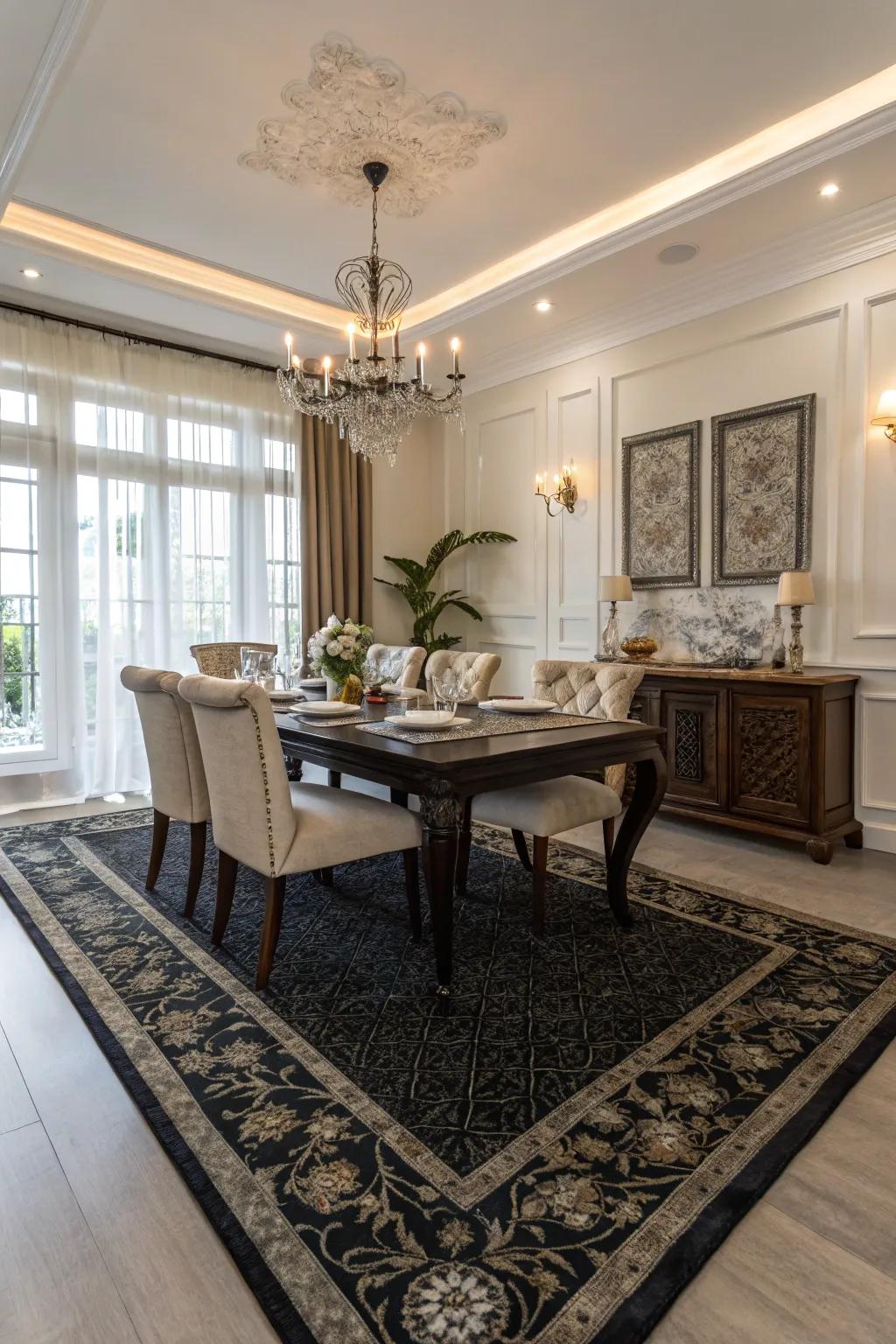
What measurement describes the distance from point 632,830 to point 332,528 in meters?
3.68

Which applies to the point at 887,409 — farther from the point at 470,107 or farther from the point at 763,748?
the point at 470,107

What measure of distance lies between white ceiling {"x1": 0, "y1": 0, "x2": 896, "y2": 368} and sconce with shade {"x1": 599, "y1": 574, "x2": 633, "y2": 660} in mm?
1638

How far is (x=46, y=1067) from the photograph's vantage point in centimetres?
185

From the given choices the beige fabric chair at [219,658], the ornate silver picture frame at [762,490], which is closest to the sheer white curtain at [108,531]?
the beige fabric chair at [219,658]

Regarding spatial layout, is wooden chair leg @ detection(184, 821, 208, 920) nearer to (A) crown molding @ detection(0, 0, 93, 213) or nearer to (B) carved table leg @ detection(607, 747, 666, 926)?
(B) carved table leg @ detection(607, 747, 666, 926)

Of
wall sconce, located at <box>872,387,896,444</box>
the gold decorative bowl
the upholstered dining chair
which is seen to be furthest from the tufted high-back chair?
wall sconce, located at <box>872,387,896,444</box>

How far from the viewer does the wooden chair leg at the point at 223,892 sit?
2.43 metres

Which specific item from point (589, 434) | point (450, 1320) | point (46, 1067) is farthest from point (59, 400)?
point (450, 1320)

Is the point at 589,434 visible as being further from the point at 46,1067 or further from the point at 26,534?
the point at 46,1067

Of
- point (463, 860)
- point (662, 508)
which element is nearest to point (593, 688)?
point (463, 860)

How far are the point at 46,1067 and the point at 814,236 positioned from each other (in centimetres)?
452

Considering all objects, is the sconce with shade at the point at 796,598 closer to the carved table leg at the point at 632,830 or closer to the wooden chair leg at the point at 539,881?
the carved table leg at the point at 632,830

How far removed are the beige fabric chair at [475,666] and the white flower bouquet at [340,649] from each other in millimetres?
455

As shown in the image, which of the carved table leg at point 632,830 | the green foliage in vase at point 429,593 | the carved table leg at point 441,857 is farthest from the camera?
the green foliage in vase at point 429,593
